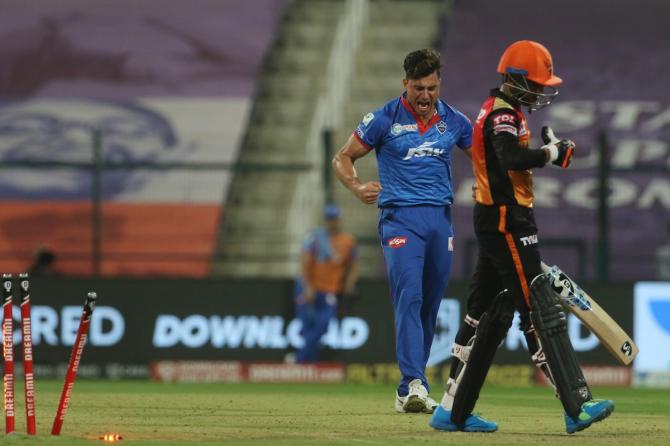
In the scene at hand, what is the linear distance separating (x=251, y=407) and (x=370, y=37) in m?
13.7

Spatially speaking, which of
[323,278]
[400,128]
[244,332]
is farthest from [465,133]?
[323,278]

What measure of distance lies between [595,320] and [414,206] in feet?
6.79

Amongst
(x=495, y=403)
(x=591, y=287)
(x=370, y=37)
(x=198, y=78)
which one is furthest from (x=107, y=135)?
(x=495, y=403)

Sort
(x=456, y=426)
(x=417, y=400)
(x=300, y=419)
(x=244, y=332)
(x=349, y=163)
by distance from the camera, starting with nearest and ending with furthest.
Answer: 1. (x=456, y=426)
2. (x=300, y=419)
3. (x=417, y=400)
4. (x=349, y=163)
5. (x=244, y=332)

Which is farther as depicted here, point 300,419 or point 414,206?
point 414,206

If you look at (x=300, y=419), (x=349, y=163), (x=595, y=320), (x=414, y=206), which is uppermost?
(x=349, y=163)

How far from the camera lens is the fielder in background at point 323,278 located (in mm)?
17812

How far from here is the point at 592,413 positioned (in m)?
8.51

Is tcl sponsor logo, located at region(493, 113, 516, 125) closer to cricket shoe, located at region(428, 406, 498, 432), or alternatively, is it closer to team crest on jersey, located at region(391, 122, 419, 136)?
cricket shoe, located at region(428, 406, 498, 432)

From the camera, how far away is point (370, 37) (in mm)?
24297

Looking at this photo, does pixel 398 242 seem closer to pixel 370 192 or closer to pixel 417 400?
pixel 370 192

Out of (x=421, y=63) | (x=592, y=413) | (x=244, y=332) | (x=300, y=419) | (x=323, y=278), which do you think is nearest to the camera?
(x=592, y=413)

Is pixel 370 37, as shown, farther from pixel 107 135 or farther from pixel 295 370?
pixel 295 370

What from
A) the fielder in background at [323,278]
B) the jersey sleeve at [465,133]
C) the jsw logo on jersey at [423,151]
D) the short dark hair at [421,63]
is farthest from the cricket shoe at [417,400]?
the fielder in background at [323,278]
